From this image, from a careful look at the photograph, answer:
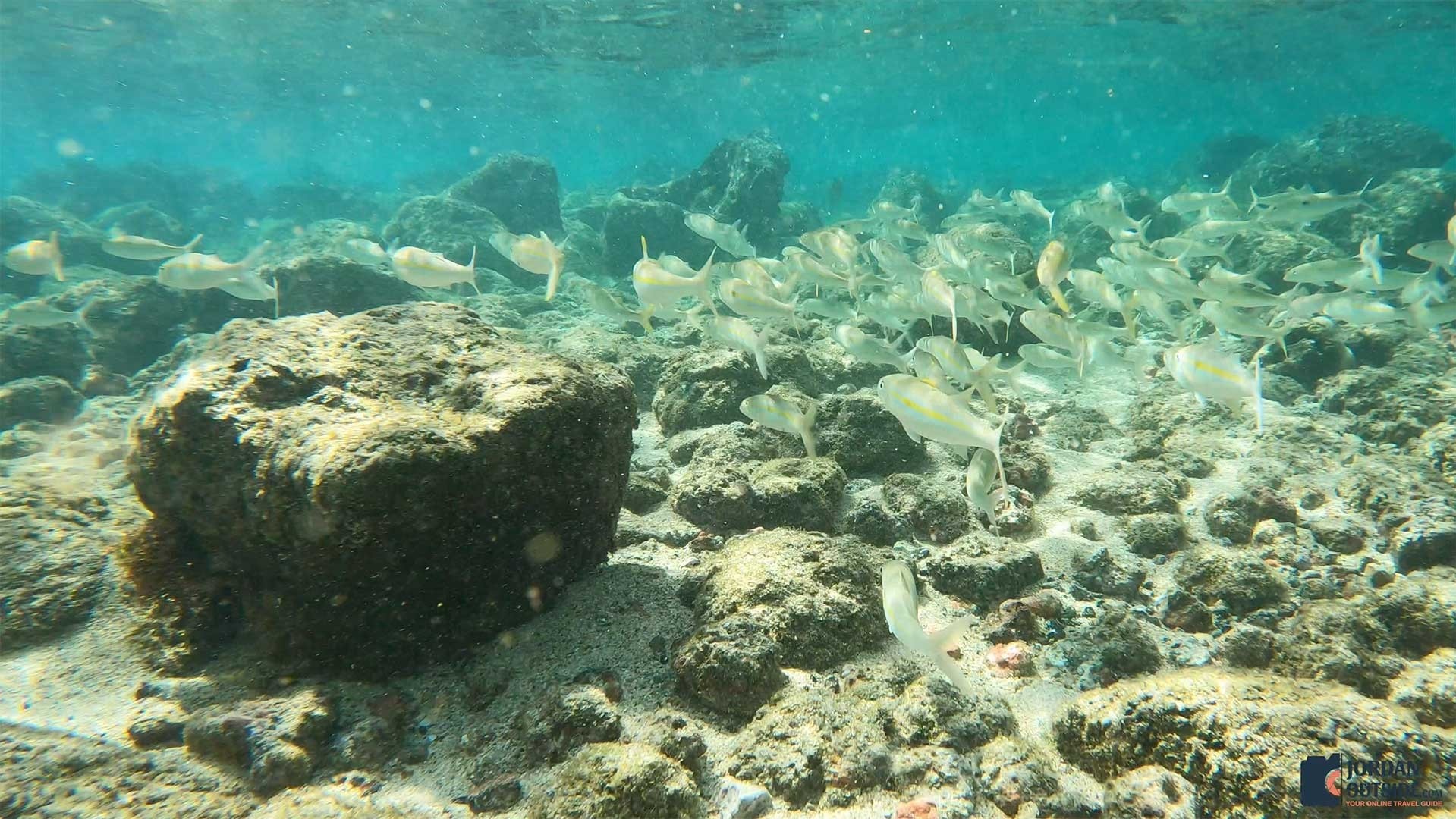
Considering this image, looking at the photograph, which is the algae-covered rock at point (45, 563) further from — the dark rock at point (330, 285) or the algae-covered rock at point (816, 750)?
the dark rock at point (330, 285)

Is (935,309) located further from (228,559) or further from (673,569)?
(228,559)

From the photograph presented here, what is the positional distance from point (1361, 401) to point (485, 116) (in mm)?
71232

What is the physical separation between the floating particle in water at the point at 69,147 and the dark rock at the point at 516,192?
252 feet

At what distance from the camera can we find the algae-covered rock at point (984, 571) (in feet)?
13.0

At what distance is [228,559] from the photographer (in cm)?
320

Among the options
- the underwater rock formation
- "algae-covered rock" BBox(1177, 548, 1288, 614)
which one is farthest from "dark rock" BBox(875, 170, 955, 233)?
"algae-covered rock" BBox(1177, 548, 1288, 614)

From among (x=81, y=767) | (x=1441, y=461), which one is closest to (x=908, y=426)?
(x=81, y=767)

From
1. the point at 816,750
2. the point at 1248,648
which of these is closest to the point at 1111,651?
the point at 1248,648

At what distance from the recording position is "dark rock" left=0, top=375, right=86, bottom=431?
8.20m

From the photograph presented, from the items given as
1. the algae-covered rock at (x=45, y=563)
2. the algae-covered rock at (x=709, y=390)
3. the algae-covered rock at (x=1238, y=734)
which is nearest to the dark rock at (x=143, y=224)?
the algae-covered rock at (x=45, y=563)

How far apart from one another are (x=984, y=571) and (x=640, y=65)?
1766 inches

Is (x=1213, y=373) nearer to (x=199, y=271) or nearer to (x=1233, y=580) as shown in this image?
(x=1233, y=580)

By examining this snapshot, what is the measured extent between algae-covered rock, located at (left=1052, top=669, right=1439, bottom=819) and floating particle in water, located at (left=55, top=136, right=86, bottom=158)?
325 feet

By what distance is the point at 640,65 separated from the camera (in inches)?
1609
